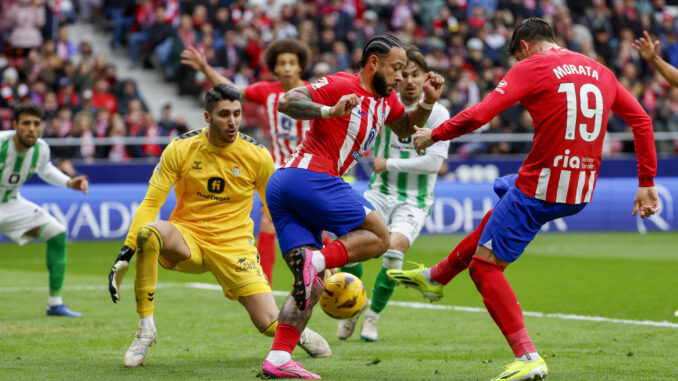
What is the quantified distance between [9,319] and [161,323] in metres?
1.51

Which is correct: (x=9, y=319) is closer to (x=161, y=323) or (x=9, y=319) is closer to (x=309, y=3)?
(x=161, y=323)

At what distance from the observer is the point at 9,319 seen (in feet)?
32.2

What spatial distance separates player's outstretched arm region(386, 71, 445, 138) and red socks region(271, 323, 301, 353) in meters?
1.69

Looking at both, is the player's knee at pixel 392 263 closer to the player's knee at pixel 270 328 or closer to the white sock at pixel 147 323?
the player's knee at pixel 270 328

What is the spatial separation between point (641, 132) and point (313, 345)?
9.19ft

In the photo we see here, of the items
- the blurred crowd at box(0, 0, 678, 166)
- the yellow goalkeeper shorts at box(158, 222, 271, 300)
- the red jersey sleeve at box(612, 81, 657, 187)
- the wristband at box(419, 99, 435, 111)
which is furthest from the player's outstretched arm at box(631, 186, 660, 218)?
the blurred crowd at box(0, 0, 678, 166)

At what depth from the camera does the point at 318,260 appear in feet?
21.1

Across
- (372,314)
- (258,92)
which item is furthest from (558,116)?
(258,92)

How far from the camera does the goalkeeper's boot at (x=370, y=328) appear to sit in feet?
28.1

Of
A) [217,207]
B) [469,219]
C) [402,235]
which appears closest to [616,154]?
[469,219]

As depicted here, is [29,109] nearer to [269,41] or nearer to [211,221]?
[211,221]

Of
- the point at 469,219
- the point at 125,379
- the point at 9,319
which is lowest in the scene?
the point at 469,219

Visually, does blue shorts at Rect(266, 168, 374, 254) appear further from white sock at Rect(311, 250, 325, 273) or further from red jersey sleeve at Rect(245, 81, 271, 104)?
red jersey sleeve at Rect(245, 81, 271, 104)

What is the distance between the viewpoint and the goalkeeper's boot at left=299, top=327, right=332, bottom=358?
296 inches
